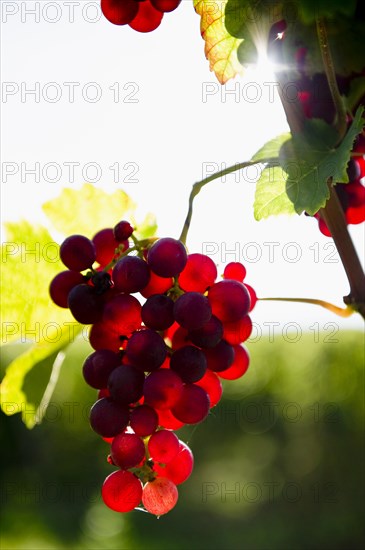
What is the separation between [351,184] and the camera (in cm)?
96

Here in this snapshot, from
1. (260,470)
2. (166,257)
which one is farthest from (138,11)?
(260,470)

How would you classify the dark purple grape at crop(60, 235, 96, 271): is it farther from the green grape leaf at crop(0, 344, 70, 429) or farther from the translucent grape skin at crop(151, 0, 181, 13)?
the translucent grape skin at crop(151, 0, 181, 13)

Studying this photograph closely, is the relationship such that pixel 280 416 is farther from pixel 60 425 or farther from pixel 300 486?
pixel 60 425

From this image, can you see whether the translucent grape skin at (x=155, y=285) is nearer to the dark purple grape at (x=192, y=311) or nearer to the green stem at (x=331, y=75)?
the dark purple grape at (x=192, y=311)

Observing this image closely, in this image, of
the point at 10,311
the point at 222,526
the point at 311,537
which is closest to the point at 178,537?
the point at 222,526

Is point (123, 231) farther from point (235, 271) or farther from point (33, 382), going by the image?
point (33, 382)

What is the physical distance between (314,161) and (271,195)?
0.20 feet

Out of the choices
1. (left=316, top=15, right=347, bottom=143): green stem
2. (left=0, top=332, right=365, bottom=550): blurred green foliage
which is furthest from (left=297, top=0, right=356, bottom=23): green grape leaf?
(left=0, top=332, right=365, bottom=550): blurred green foliage

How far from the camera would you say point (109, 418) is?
746mm

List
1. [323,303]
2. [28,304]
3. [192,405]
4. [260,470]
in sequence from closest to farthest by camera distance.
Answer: [192,405], [323,303], [28,304], [260,470]

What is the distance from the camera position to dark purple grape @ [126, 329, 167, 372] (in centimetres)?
72

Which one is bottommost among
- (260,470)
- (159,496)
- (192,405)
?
(260,470)

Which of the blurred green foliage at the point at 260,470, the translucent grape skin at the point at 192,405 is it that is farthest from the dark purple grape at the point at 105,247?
the blurred green foliage at the point at 260,470

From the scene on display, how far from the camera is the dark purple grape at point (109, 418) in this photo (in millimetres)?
744
